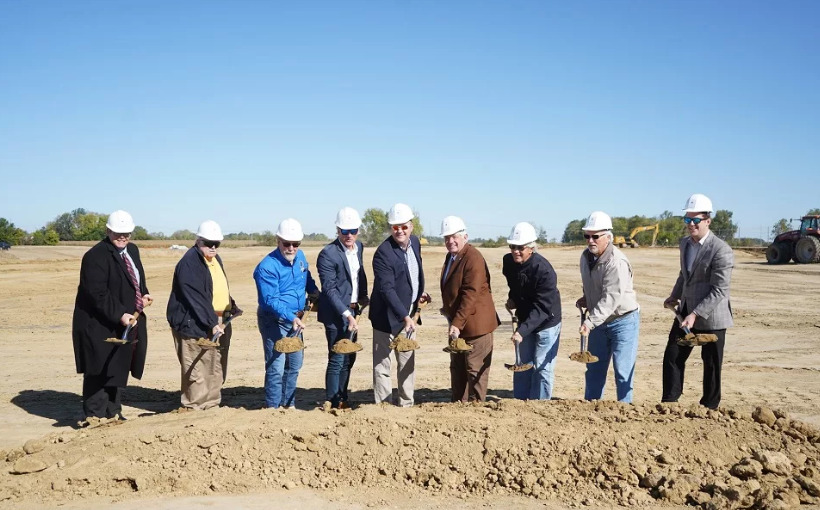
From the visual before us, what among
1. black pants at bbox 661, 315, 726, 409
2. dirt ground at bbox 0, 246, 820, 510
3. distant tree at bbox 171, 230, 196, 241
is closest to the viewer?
dirt ground at bbox 0, 246, 820, 510

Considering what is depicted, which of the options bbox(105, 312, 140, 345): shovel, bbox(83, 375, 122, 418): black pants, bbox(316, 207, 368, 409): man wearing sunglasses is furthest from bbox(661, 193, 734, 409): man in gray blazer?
bbox(83, 375, 122, 418): black pants

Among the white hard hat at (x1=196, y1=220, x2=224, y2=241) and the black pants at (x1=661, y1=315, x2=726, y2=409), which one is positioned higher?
the white hard hat at (x1=196, y1=220, x2=224, y2=241)

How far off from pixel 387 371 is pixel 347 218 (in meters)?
1.53

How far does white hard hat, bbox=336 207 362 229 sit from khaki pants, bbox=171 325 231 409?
1693 millimetres

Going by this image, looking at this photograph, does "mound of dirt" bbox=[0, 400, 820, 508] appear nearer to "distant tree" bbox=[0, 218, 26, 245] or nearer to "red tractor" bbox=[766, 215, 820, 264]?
"red tractor" bbox=[766, 215, 820, 264]

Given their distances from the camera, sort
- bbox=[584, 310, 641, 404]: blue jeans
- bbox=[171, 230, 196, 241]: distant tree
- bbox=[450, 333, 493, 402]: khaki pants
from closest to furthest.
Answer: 1. bbox=[584, 310, 641, 404]: blue jeans
2. bbox=[450, 333, 493, 402]: khaki pants
3. bbox=[171, 230, 196, 241]: distant tree

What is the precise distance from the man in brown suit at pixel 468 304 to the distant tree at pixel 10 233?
169 ft

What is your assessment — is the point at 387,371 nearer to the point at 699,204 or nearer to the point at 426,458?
the point at 426,458

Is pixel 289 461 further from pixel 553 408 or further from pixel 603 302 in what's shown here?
pixel 603 302

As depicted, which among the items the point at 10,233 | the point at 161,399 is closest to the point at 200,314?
the point at 161,399

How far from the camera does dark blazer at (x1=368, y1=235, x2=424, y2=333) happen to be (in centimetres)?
605

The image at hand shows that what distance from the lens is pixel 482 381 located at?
6121mm

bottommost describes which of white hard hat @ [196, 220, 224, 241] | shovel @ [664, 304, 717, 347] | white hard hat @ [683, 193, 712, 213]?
shovel @ [664, 304, 717, 347]

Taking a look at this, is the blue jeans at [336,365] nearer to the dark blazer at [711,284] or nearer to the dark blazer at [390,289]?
the dark blazer at [390,289]
